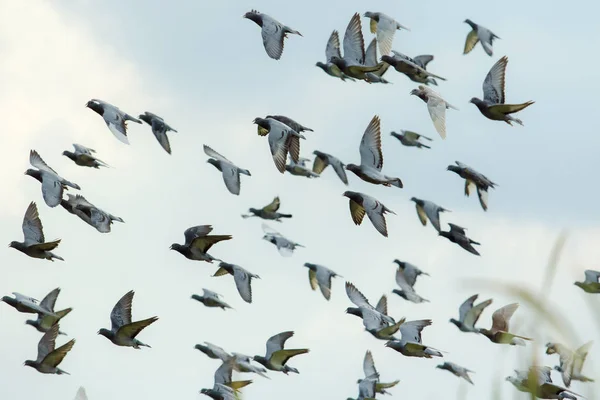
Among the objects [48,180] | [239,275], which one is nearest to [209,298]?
[239,275]

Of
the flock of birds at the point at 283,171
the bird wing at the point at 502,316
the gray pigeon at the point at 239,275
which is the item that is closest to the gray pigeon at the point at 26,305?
the flock of birds at the point at 283,171

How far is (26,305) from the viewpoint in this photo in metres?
31.2

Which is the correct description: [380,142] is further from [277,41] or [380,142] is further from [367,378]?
[367,378]

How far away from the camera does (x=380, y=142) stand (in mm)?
27672

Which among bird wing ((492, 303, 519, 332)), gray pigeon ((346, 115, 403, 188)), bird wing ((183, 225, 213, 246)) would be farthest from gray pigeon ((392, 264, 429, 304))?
bird wing ((183, 225, 213, 246))

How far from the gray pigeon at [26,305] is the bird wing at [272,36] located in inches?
360

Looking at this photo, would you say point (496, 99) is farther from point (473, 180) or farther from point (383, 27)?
point (383, 27)

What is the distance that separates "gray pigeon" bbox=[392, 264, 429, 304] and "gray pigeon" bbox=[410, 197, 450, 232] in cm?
279

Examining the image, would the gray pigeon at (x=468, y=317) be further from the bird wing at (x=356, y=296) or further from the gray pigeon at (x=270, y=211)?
the gray pigeon at (x=270, y=211)

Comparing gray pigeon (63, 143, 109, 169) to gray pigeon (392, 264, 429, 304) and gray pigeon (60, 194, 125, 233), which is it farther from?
gray pigeon (392, 264, 429, 304)

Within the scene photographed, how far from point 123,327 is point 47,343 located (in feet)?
14.2

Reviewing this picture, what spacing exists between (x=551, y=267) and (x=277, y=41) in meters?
26.3

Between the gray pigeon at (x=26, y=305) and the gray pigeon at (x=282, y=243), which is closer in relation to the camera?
the gray pigeon at (x=26, y=305)

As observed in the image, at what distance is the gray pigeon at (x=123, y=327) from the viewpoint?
27.2 meters
